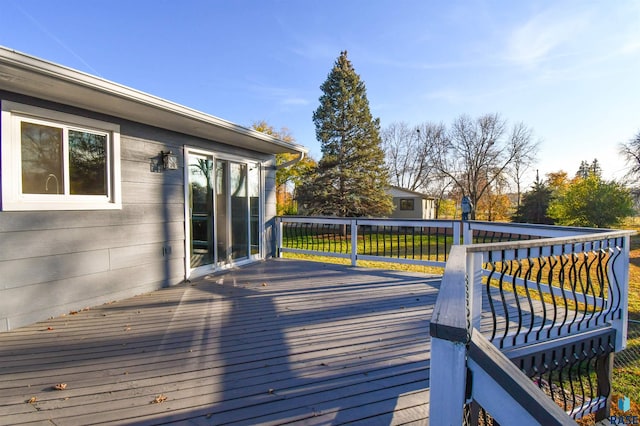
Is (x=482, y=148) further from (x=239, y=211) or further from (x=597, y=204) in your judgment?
(x=239, y=211)

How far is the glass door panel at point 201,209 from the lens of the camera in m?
4.78

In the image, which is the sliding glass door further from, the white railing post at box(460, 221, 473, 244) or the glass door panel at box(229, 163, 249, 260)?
the white railing post at box(460, 221, 473, 244)

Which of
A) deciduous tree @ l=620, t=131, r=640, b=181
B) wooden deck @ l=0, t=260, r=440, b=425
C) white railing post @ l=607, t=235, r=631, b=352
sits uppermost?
deciduous tree @ l=620, t=131, r=640, b=181

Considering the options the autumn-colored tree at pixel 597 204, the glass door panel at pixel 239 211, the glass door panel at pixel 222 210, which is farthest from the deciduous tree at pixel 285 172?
the glass door panel at pixel 222 210

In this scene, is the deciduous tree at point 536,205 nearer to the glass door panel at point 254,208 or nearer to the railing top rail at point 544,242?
the glass door panel at point 254,208

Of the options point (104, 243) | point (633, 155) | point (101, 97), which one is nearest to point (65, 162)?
point (101, 97)

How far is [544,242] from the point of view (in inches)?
83.8

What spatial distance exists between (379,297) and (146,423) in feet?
9.28

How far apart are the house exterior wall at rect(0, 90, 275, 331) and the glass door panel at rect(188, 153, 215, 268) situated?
179mm

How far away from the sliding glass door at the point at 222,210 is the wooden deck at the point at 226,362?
47.5 inches

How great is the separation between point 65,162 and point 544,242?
4456mm

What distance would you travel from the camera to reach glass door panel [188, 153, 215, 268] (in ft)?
15.7

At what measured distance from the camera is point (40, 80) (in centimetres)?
264

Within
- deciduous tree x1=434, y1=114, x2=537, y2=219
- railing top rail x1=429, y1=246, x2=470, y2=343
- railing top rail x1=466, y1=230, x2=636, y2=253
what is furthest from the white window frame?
deciduous tree x1=434, y1=114, x2=537, y2=219
